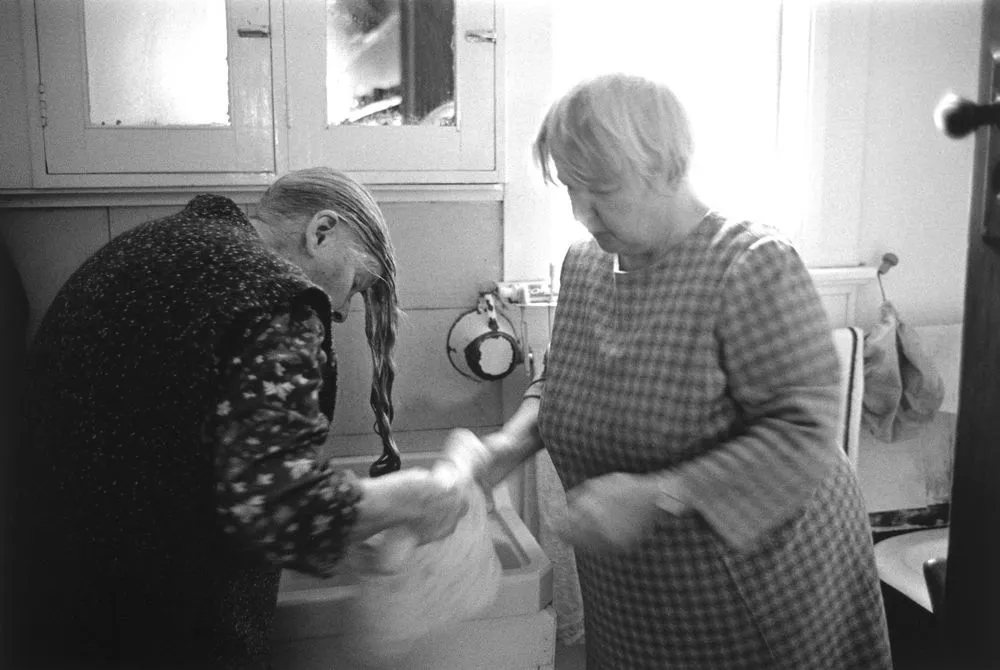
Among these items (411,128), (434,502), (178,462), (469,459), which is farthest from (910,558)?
(178,462)

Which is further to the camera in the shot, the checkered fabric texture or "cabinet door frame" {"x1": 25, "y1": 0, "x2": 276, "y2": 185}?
"cabinet door frame" {"x1": 25, "y1": 0, "x2": 276, "y2": 185}

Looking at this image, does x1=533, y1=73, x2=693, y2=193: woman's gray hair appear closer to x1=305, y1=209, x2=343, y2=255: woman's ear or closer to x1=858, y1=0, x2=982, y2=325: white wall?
x1=305, y1=209, x2=343, y2=255: woman's ear

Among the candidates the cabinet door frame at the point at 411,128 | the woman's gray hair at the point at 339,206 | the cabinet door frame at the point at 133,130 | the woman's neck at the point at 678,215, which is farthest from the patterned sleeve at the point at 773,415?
the cabinet door frame at the point at 133,130

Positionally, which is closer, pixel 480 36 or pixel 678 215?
pixel 678 215

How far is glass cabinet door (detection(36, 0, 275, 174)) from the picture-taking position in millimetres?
1751

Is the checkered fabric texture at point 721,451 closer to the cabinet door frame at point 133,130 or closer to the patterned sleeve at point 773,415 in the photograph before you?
the patterned sleeve at point 773,415

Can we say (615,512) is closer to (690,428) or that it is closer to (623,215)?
(690,428)

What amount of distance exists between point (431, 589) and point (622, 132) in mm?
682

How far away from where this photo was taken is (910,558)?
2.00 m

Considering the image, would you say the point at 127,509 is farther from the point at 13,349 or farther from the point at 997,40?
the point at 13,349

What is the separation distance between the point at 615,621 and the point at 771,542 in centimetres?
26

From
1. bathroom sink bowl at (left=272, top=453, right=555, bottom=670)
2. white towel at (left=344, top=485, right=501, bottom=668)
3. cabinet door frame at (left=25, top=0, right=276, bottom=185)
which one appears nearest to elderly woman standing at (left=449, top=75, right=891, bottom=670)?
white towel at (left=344, top=485, right=501, bottom=668)

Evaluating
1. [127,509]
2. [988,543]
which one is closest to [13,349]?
[127,509]

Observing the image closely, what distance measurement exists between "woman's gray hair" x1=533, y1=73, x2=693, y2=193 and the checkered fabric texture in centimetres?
11
